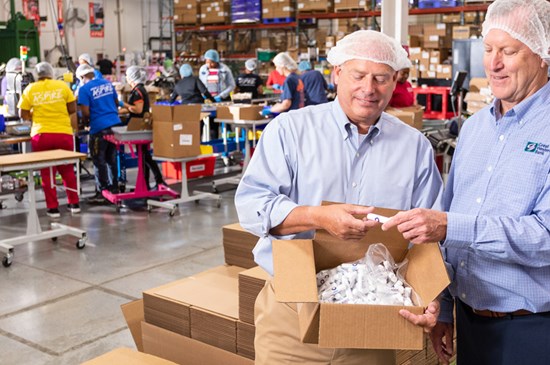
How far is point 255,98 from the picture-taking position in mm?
11023

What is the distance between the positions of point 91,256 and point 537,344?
4.35 metres

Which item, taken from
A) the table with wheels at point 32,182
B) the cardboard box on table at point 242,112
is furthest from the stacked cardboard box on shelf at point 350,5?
the table with wheels at point 32,182

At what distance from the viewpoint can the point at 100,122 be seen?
23.6ft

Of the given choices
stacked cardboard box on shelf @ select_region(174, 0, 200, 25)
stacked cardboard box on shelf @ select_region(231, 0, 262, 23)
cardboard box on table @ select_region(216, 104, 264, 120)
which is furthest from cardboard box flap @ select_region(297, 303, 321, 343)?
stacked cardboard box on shelf @ select_region(174, 0, 200, 25)

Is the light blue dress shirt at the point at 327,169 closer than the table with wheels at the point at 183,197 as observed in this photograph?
Yes

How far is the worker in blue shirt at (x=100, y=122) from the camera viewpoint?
715cm

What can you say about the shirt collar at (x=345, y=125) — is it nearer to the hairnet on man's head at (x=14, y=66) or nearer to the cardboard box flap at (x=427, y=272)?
the cardboard box flap at (x=427, y=272)

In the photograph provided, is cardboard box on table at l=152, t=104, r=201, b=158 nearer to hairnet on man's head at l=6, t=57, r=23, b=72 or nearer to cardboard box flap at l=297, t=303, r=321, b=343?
hairnet on man's head at l=6, t=57, r=23, b=72

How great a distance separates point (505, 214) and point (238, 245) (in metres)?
1.93

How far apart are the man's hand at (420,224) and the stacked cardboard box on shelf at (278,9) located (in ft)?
46.1

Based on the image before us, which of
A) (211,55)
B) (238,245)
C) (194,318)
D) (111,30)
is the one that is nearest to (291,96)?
(211,55)

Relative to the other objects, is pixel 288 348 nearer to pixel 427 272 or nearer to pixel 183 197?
pixel 427 272

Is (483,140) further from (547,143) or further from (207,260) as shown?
(207,260)

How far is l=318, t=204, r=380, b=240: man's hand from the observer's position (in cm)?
163
